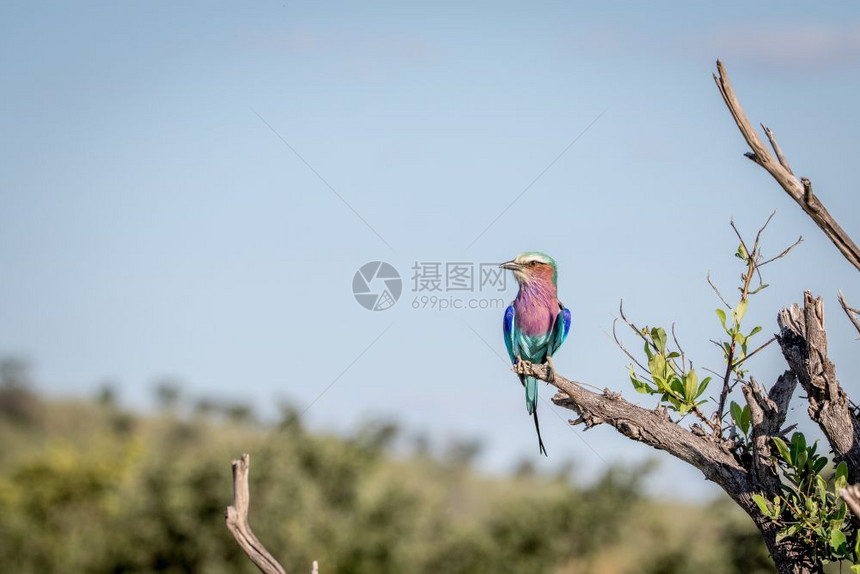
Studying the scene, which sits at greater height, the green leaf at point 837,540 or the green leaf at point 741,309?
the green leaf at point 741,309

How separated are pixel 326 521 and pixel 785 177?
16157 millimetres

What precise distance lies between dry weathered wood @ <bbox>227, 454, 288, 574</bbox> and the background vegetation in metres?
13.4

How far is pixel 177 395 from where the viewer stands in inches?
1559

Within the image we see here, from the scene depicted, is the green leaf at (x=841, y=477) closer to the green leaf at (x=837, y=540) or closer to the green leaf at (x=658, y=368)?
the green leaf at (x=837, y=540)

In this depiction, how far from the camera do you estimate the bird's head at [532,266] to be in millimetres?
8125

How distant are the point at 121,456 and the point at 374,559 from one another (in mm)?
10270

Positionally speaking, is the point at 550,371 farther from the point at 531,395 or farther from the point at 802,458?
the point at 531,395

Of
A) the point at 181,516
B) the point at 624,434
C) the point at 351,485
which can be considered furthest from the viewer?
the point at 351,485

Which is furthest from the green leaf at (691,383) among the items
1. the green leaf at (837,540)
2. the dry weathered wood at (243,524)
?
the dry weathered wood at (243,524)

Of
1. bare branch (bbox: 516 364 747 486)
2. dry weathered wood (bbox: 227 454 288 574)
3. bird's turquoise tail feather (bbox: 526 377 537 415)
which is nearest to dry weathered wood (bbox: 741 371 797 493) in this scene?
bare branch (bbox: 516 364 747 486)

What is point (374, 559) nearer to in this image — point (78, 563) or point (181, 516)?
point (181, 516)

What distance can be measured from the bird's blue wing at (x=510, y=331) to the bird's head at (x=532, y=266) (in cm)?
30

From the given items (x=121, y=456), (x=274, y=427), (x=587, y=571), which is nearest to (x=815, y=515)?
(x=587, y=571)

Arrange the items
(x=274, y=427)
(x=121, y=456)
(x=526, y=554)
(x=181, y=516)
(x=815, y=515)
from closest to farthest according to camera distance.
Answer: (x=815, y=515)
(x=181, y=516)
(x=526, y=554)
(x=274, y=427)
(x=121, y=456)
